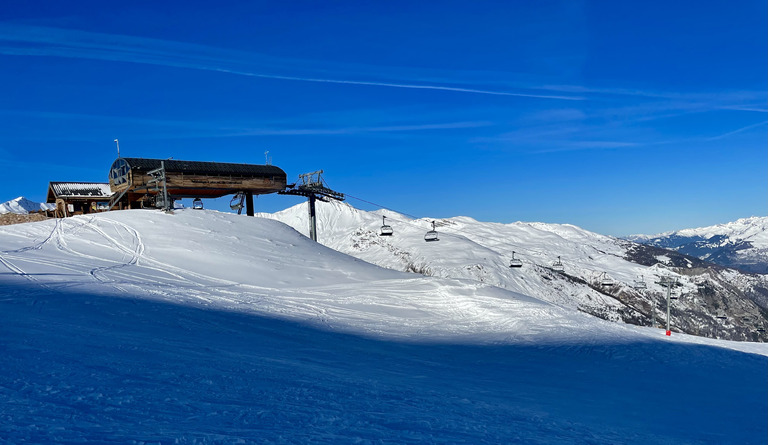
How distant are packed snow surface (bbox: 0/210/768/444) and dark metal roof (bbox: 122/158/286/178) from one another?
13919 millimetres

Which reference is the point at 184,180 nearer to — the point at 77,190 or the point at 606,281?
the point at 77,190

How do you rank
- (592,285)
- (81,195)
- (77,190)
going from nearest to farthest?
(81,195)
(77,190)
(592,285)

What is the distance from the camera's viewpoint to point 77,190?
43.5 metres

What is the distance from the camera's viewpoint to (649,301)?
15800 centimetres

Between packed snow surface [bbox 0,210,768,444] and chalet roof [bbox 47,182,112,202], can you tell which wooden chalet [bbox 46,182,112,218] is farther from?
packed snow surface [bbox 0,210,768,444]

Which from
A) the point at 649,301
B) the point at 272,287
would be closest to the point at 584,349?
the point at 272,287

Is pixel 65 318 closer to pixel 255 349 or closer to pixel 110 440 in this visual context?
pixel 255 349

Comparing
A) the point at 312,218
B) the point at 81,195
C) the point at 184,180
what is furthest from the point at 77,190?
the point at 312,218

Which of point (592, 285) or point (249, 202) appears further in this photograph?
point (592, 285)

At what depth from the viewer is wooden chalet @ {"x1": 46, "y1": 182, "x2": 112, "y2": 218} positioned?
137 ft

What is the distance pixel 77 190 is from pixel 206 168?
43.8ft

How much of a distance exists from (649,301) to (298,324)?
16604cm

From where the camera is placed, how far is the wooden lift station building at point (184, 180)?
3572cm

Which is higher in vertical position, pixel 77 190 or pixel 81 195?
pixel 77 190
